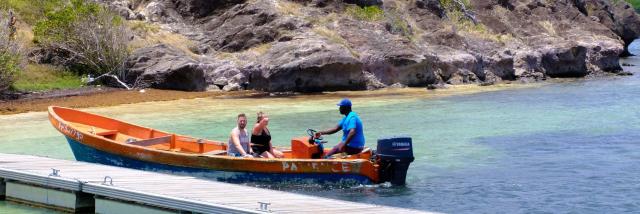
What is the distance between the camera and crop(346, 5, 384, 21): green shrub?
44500mm

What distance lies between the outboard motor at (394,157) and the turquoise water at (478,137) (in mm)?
235

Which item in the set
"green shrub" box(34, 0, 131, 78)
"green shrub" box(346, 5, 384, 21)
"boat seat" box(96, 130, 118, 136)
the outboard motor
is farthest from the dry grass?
the outboard motor

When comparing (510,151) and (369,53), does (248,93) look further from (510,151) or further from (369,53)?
(510,151)

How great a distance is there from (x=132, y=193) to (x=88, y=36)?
2494 centimetres

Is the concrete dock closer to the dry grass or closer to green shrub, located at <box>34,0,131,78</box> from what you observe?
the dry grass

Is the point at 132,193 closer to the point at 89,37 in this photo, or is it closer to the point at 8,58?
the point at 8,58

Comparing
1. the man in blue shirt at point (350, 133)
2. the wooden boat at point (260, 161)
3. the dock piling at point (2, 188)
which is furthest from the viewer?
the man in blue shirt at point (350, 133)

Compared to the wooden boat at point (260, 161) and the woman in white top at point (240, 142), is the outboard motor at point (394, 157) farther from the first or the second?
the woman in white top at point (240, 142)

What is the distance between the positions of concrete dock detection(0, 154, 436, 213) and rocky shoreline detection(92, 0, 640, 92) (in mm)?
21105

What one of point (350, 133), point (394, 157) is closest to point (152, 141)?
point (350, 133)

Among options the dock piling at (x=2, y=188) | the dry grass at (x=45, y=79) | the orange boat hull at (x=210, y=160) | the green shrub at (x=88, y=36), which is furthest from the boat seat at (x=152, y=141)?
the green shrub at (x=88, y=36)

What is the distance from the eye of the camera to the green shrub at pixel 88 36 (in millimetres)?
38094

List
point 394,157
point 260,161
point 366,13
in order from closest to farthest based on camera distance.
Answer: point 394,157, point 260,161, point 366,13

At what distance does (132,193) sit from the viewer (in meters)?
14.5
